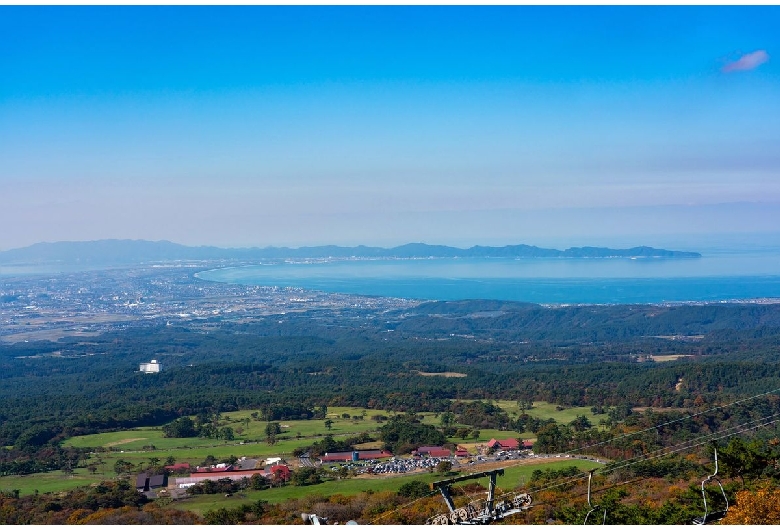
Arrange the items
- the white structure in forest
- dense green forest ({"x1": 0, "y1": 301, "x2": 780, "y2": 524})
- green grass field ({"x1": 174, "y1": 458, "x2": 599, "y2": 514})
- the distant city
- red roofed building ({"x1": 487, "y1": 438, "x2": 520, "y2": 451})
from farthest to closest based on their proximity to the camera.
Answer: the distant city → the white structure in forest → red roofed building ({"x1": 487, "y1": 438, "x2": 520, "y2": 451}) → dense green forest ({"x1": 0, "y1": 301, "x2": 780, "y2": 524}) → green grass field ({"x1": 174, "y1": 458, "x2": 599, "y2": 514})

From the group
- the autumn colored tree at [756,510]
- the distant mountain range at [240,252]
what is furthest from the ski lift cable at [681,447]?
the distant mountain range at [240,252]

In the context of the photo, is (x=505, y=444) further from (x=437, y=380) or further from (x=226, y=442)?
(x=437, y=380)

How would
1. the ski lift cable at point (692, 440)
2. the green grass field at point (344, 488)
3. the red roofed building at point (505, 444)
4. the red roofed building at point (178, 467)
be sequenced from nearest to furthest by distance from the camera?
1. the green grass field at point (344, 488)
2. the ski lift cable at point (692, 440)
3. the red roofed building at point (178, 467)
4. the red roofed building at point (505, 444)

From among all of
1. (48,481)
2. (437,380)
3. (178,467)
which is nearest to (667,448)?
(178,467)

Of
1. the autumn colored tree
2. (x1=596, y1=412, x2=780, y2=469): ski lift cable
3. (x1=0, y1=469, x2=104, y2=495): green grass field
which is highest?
the autumn colored tree

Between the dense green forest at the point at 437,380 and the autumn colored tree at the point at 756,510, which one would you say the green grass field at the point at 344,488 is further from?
the autumn colored tree at the point at 756,510

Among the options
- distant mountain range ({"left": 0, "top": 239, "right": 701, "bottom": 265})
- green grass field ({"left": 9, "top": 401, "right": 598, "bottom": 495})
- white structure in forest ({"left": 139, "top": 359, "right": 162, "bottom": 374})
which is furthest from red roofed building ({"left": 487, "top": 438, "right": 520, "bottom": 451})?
distant mountain range ({"left": 0, "top": 239, "right": 701, "bottom": 265})

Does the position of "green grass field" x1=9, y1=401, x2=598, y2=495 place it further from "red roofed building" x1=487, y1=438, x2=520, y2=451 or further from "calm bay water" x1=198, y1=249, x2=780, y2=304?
"calm bay water" x1=198, y1=249, x2=780, y2=304
